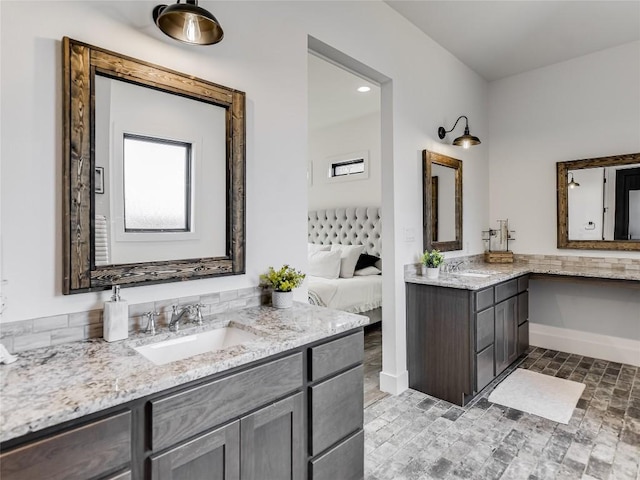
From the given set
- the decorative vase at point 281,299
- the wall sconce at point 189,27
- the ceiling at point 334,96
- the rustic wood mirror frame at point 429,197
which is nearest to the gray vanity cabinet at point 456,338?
the rustic wood mirror frame at point 429,197

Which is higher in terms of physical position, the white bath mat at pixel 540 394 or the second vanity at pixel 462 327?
the second vanity at pixel 462 327

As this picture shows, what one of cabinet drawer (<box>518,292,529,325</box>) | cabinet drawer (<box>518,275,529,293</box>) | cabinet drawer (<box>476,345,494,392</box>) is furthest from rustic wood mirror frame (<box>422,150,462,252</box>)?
cabinet drawer (<box>476,345,494,392</box>)

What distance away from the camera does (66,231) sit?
50.6 inches

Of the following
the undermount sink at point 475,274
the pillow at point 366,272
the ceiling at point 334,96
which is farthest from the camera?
the pillow at point 366,272

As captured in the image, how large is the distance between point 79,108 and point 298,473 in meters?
1.59

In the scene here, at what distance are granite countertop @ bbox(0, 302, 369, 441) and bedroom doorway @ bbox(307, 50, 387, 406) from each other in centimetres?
212

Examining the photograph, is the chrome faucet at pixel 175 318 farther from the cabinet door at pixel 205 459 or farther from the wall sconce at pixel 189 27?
the wall sconce at pixel 189 27

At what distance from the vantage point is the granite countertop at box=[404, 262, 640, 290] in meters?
2.73

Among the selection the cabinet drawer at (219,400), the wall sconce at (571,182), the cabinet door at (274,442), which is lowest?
the cabinet door at (274,442)

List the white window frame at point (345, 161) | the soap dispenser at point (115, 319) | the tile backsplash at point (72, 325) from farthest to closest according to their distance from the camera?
the white window frame at point (345, 161), the soap dispenser at point (115, 319), the tile backsplash at point (72, 325)

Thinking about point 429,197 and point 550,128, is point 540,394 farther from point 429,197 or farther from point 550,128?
point 550,128

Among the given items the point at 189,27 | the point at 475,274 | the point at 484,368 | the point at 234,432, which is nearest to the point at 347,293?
the point at 475,274

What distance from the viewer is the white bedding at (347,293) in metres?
3.83

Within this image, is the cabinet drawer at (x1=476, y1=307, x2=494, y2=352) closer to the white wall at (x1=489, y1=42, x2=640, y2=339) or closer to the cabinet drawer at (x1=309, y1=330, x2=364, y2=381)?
the white wall at (x1=489, y1=42, x2=640, y2=339)
